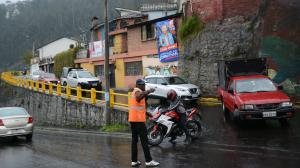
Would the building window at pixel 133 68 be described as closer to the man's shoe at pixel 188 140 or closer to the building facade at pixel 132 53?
the building facade at pixel 132 53

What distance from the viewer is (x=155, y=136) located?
12484 millimetres

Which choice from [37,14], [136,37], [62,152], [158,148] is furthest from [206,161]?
[37,14]

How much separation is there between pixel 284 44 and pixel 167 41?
37.0ft

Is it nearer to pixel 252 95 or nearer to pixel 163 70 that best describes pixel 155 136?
pixel 252 95

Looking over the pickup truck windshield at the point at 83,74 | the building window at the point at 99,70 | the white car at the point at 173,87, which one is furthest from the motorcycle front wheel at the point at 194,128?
the building window at the point at 99,70

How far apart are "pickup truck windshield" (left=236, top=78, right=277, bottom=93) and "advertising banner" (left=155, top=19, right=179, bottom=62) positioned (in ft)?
50.0

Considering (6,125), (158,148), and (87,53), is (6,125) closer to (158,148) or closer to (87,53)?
(158,148)

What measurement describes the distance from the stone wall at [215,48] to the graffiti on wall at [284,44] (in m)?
1.09

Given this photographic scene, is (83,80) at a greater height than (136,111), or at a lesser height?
greater

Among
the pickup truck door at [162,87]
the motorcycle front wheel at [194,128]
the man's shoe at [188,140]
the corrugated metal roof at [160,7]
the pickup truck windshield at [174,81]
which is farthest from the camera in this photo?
the corrugated metal roof at [160,7]

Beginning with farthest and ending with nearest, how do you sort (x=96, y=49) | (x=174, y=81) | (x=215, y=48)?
(x=96, y=49) → (x=215, y=48) → (x=174, y=81)

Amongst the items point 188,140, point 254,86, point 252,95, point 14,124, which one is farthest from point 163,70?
point 188,140

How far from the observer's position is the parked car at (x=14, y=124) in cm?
1592

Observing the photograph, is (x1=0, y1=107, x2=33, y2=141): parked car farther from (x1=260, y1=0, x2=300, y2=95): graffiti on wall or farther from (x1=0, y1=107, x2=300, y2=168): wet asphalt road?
(x1=260, y1=0, x2=300, y2=95): graffiti on wall
